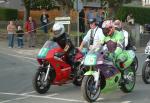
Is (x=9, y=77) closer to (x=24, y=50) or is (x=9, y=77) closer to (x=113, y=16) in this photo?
(x=24, y=50)

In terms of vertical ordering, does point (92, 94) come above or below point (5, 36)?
above

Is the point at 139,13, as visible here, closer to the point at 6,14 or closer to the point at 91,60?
the point at 6,14

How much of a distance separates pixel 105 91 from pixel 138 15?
102 feet

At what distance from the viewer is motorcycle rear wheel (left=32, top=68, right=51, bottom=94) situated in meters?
11.7

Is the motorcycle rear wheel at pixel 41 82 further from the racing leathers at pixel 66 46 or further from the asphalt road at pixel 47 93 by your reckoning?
the racing leathers at pixel 66 46

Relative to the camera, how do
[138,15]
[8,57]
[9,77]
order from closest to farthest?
[9,77], [8,57], [138,15]

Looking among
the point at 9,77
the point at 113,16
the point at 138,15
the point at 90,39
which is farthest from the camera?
the point at 138,15

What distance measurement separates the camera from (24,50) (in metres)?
24.6

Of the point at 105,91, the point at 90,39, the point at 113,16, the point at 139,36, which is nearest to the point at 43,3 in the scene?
the point at 113,16

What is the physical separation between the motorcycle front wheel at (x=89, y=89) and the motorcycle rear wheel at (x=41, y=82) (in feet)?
5.63

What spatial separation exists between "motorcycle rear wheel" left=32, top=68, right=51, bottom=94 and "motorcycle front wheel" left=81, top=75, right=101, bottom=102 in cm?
172

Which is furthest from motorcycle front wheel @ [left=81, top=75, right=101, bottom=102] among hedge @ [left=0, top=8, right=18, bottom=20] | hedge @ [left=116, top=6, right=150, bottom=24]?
hedge @ [left=0, top=8, right=18, bottom=20]

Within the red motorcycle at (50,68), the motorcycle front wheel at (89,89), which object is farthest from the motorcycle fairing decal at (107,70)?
the red motorcycle at (50,68)

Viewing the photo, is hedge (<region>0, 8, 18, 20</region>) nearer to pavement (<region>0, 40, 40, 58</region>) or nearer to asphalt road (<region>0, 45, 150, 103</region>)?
pavement (<region>0, 40, 40, 58</region>)
